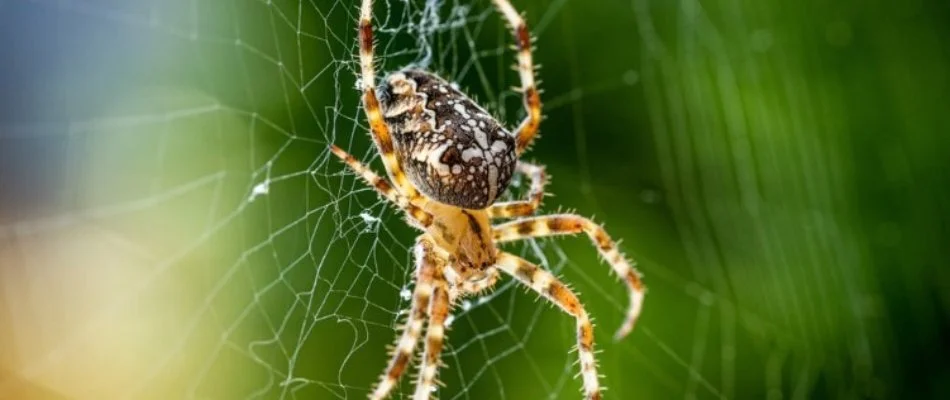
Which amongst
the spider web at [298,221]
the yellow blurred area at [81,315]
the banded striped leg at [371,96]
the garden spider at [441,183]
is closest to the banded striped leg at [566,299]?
the garden spider at [441,183]

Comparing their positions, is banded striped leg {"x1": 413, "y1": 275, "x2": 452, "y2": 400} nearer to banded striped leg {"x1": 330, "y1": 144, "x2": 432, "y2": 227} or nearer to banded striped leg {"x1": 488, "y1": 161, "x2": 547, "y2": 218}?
banded striped leg {"x1": 330, "y1": 144, "x2": 432, "y2": 227}

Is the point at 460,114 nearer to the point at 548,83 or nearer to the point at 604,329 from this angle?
the point at 548,83

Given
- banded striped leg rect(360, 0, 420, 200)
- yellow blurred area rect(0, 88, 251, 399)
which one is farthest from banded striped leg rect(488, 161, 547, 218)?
yellow blurred area rect(0, 88, 251, 399)

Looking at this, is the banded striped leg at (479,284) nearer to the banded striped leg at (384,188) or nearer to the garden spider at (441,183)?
the garden spider at (441,183)

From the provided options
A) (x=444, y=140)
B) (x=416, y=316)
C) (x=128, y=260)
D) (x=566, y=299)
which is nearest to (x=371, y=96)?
(x=444, y=140)

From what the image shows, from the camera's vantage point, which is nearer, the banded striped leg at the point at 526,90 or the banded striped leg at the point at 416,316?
the banded striped leg at the point at 416,316

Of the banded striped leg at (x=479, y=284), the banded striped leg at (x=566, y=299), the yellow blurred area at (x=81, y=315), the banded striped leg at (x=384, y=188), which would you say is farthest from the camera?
the banded striped leg at (x=566, y=299)
